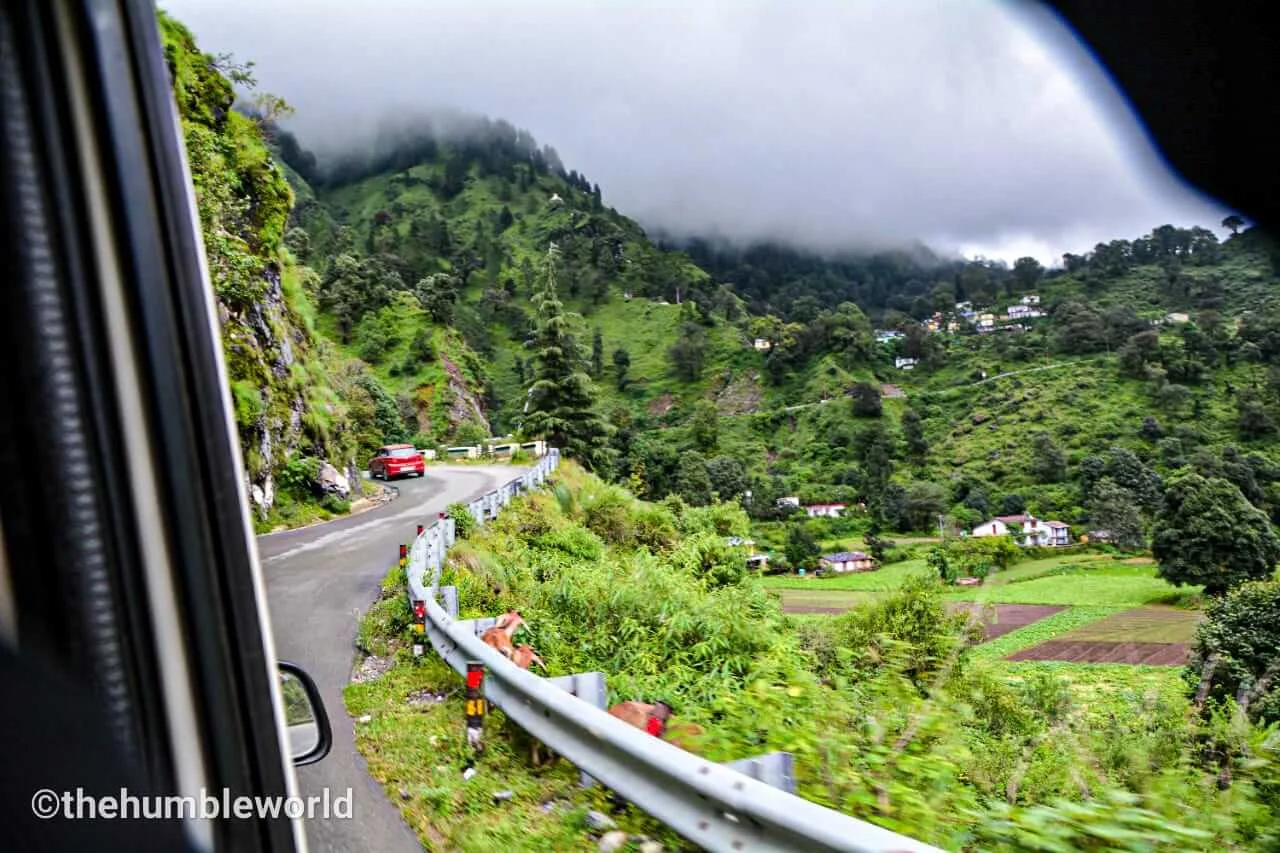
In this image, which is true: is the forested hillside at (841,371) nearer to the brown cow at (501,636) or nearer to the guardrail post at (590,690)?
the guardrail post at (590,690)

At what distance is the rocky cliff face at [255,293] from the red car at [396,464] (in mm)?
7868

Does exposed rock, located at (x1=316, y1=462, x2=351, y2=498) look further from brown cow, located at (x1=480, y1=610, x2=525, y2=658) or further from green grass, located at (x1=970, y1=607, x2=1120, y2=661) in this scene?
green grass, located at (x1=970, y1=607, x2=1120, y2=661)

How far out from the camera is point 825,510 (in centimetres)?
2158

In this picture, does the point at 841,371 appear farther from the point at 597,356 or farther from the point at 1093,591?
the point at 597,356

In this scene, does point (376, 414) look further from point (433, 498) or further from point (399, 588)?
point (399, 588)

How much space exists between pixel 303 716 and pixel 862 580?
8.59 m

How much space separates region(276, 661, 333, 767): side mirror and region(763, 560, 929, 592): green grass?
5.08 meters

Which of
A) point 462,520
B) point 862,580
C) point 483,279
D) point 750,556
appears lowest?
point 750,556

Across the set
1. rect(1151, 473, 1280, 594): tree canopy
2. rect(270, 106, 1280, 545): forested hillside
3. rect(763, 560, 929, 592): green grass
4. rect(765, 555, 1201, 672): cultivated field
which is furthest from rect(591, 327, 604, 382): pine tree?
rect(1151, 473, 1280, 594): tree canopy

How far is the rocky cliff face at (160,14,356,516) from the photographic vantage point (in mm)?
→ 11320

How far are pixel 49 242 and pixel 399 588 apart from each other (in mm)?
7127

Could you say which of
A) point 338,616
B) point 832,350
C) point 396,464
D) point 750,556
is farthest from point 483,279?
point 338,616

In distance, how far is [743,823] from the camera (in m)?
2.30

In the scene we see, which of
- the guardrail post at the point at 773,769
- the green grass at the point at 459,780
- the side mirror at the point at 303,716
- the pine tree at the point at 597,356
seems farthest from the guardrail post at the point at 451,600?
the pine tree at the point at 597,356
